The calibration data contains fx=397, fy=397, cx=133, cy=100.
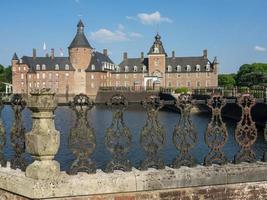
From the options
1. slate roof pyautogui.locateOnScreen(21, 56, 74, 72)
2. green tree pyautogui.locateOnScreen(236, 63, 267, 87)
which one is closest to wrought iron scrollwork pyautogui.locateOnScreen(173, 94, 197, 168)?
green tree pyautogui.locateOnScreen(236, 63, 267, 87)

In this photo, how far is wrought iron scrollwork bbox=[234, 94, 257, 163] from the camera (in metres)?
5.93

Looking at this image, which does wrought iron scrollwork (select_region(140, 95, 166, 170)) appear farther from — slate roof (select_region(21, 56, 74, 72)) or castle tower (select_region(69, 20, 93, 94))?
slate roof (select_region(21, 56, 74, 72))

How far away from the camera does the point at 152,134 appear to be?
5809 mm

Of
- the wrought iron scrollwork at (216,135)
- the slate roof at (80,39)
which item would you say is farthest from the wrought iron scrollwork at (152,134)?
the slate roof at (80,39)

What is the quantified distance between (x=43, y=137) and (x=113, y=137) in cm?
115

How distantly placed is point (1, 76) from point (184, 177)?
10956 cm

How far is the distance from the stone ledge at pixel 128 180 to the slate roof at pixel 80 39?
273 feet

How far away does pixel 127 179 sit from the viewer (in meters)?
5.17

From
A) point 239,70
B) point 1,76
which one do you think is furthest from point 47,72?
point 239,70

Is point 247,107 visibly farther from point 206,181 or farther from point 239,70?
point 239,70

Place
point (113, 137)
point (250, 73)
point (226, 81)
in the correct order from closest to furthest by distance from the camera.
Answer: point (113, 137) → point (250, 73) → point (226, 81)

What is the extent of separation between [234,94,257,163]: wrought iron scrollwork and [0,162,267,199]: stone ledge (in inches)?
6.4

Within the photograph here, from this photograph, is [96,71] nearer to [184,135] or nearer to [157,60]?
[157,60]

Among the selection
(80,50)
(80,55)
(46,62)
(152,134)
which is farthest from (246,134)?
(46,62)
